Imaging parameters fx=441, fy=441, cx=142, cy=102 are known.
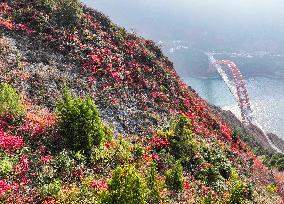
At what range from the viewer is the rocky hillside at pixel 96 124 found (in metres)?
26.4

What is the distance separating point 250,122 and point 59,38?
145 metres

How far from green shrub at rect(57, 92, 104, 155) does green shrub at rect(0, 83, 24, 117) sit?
3.49 metres

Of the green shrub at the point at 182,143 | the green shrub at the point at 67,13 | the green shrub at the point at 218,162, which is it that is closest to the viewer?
the green shrub at the point at 182,143

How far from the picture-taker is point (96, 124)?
30.1 meters

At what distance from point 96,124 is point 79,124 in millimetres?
1318

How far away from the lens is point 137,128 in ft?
141

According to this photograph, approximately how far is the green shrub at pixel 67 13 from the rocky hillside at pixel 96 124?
5.3 inches

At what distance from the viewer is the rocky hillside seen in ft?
86.7

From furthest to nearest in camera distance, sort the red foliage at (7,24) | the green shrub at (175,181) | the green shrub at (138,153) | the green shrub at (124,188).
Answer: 1. the red foliage at (7,24)
2. the green shrub at (138,153)
3. the green shrub at (175,181)
4. the green shrub at (124,188)

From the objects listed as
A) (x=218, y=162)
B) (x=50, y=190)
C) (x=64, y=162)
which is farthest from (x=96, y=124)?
(x=218, y=162)

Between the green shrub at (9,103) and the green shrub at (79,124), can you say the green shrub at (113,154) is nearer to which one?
the green shrub at (79,124)

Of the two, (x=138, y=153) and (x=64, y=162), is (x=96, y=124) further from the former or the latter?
(x=138, y=153)

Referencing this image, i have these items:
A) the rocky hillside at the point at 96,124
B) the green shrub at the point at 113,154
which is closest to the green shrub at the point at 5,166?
the rocky hillside at the point at 96,124

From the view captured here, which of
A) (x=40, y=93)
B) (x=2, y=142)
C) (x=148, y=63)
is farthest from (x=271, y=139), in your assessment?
(x=2, y=142)
